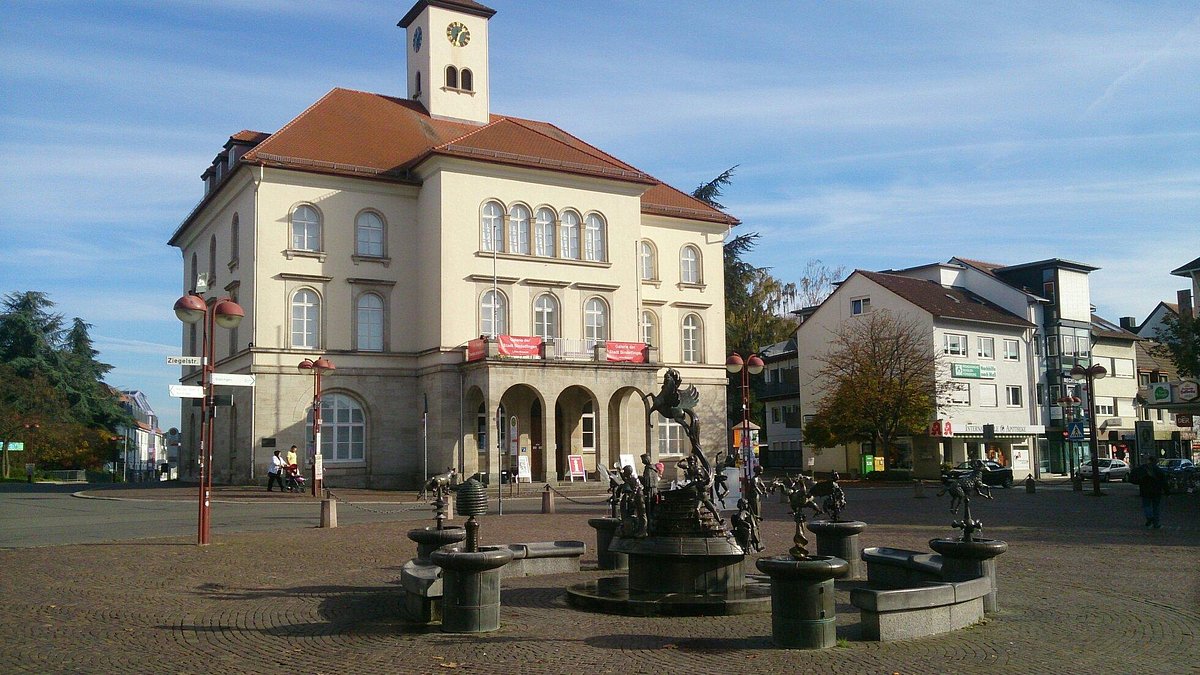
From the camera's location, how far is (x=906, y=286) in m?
61.4

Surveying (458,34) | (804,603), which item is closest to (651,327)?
(458,34)

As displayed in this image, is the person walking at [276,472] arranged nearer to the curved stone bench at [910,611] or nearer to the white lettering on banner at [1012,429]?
the curved stone bench at [910,611]

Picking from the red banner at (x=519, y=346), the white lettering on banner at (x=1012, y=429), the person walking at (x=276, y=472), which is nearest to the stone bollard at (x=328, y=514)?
the person walking at (x=276, y=472)

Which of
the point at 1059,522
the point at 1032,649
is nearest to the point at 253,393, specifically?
the point at 1059,522

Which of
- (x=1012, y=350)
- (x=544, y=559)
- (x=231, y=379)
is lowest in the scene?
(x=544, y=559)

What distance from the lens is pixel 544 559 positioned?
47.4ft

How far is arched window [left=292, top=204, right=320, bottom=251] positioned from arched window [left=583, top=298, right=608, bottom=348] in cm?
1155

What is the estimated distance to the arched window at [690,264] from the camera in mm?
50062

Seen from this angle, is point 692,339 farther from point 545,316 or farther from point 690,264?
point 545,316

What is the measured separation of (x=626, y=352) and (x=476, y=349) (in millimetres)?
6330

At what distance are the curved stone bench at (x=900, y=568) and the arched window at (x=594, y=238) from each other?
32.2m

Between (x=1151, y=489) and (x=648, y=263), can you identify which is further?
(x=648, y=263)

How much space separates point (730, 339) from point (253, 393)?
116 feet

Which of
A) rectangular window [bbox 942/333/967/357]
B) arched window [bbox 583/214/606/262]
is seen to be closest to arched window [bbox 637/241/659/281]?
arched window [bbox 583/214/606/262]
